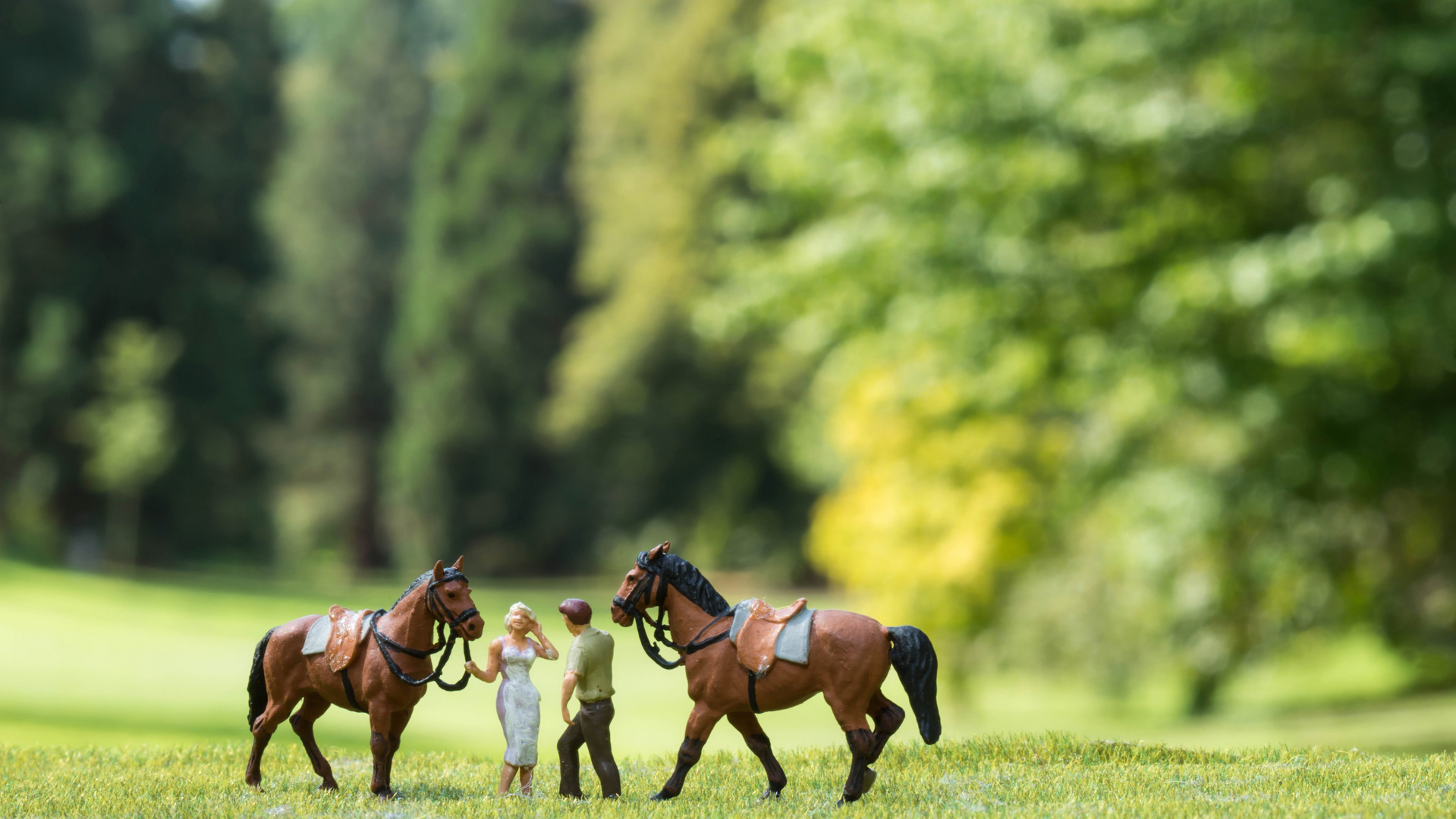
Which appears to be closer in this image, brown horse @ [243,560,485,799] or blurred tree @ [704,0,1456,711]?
brown horse @ [243,560,485,799]

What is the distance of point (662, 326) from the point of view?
29.6 meters

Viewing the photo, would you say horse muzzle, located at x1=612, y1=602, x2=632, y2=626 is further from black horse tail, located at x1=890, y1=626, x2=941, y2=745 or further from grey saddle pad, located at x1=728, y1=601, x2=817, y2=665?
black horse tail, located at x1=890, y1=626, x2=941, y2=745

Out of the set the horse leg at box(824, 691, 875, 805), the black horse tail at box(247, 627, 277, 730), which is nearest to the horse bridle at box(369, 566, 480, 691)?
the black horse tail at box(247, 627, 277, 730)

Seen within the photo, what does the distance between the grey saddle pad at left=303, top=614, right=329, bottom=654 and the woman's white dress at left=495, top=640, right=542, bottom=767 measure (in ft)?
2.61

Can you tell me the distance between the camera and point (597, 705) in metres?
5.42

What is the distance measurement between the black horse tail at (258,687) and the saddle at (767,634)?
2.11 m

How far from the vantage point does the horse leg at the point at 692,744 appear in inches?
212

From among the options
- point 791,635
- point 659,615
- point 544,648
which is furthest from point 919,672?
point 544,648

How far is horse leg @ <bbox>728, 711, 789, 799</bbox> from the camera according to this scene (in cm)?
551

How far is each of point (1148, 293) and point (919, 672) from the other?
21.4ft

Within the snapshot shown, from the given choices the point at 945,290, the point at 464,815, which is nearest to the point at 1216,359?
the point at 945,290

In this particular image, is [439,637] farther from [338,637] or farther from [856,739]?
[856,739]

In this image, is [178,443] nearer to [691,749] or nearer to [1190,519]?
[1190,519]

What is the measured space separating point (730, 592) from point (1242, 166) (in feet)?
66.2
